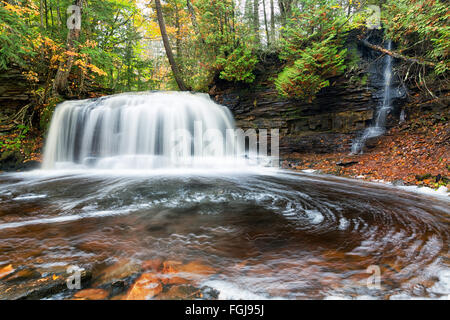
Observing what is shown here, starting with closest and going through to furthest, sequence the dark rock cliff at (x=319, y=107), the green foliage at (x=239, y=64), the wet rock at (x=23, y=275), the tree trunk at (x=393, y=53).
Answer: the wet rock at (x=23, y=275) < the tree trunk at (x=393, y=53) < the dark rock cliff at (x=319, y=107) < the green foliage at (x=239, y=64)

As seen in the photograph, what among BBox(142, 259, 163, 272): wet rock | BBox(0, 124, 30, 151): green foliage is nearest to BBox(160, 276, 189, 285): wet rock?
BBox(142, 259, 163, 272): wet rock

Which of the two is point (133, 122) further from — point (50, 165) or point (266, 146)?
point (266, 146)

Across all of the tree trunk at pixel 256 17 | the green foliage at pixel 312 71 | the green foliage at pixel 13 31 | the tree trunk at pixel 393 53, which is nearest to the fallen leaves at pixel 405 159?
the tree trunk at pixel 393 53

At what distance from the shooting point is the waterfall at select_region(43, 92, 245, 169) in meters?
8.32

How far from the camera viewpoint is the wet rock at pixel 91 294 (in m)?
1.28

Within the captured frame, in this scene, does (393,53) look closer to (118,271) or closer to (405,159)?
(405,159)

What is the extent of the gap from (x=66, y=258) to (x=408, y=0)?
30.0 ft

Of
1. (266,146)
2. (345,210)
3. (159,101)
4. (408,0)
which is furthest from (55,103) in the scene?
(408,0)

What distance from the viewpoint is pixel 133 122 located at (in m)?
8.76

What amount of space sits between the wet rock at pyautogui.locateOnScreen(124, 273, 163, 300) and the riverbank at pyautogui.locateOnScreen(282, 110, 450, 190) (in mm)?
5998

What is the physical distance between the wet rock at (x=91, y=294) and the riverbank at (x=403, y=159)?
631cm

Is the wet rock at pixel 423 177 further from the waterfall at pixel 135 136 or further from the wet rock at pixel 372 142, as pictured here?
the waterfall at pixel 135 136
